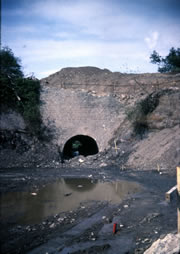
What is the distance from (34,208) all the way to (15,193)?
7.20ft

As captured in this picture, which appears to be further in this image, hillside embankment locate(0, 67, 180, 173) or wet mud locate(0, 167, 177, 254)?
hillside embankment locate(0, 67, 180, 173)

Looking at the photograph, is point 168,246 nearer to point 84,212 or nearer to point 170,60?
point 84,212

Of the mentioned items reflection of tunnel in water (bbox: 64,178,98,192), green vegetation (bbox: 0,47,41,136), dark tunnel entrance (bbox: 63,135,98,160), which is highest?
green vegetation (bbox: 0,47,41,136)

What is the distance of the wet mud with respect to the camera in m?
5.83

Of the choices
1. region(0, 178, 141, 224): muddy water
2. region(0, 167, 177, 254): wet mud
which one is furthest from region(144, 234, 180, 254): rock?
region(0, 178, 141, 224): muddy water

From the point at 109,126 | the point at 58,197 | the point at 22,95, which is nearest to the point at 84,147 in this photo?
the point at 109,126

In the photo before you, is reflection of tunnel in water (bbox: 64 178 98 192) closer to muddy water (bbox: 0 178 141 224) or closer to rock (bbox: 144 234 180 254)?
muddy water (bbox: 0 178 141 224)

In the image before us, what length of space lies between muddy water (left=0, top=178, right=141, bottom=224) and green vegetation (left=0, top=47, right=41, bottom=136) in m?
7.92

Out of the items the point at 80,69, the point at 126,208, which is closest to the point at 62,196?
the point at 126,208

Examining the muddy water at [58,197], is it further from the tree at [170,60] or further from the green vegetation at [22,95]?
the tree at [170,60]

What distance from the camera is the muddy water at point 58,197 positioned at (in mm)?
8273

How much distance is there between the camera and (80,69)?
96.6ft

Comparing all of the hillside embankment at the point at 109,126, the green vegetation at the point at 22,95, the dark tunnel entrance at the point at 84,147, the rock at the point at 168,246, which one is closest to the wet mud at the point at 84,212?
the rock at the point at 168,246

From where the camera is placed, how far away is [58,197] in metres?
10.2
